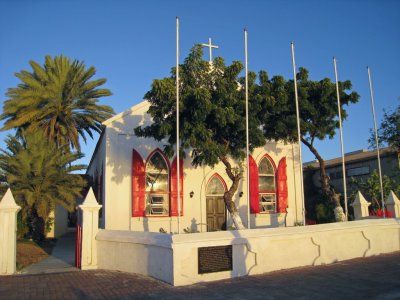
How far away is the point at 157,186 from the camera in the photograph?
711 inches

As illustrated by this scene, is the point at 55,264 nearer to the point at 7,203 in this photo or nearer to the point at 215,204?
the point at 7,203

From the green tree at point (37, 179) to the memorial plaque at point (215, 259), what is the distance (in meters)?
10.6

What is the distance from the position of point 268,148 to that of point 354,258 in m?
8.87

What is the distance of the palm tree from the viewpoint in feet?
76.6

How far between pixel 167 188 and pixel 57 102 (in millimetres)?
10637

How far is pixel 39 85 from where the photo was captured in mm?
23781

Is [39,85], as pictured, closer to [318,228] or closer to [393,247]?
[318,228]

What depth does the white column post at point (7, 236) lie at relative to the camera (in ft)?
36.3

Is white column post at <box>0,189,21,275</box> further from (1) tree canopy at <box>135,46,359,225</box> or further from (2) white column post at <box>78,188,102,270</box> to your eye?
(1) tree canopy at <box>135,46,359,225</box>

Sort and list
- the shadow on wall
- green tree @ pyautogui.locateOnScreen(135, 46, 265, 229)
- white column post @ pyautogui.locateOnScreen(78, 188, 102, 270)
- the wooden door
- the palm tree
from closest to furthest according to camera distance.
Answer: white column post @ pyautogui.locateOnScreen(78, 188, 102, 270), green tree @ pyautogui.locateOnScreen(135, 46, 265, 229), the shadow on wall, the wooden door, the palm tree

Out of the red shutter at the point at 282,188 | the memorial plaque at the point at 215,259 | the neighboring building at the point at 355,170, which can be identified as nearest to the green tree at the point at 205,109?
the memorial plaque at the point at 215,259

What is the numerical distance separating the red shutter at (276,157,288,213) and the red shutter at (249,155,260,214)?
4.13 feet

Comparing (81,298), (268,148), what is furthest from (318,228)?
(268,148)

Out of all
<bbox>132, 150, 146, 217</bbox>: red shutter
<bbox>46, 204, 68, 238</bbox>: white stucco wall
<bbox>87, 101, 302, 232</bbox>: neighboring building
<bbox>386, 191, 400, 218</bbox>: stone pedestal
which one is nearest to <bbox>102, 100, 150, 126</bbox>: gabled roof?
<bbox>87, 101, 302, 232</bbox>: neighboring building
